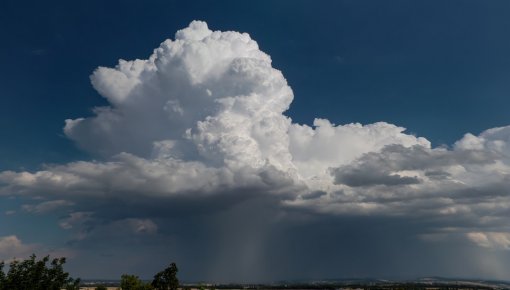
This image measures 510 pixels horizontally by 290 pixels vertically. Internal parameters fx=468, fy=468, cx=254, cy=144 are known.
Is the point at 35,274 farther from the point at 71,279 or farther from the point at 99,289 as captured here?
the point at 99,289

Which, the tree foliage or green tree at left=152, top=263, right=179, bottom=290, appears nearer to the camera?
the tree foliage

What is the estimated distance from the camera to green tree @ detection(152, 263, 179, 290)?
16988 centimetres

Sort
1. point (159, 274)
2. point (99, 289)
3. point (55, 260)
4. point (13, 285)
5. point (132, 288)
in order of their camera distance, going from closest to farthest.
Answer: point (13, 285) < point (55, 260) < point (132, 288) < point (159, 274) < point (99, 289)

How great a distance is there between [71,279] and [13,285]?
16421 millimetres

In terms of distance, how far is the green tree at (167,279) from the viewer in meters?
170

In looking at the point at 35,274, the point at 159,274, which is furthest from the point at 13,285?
the point at 159,274

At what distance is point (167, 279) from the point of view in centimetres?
17000

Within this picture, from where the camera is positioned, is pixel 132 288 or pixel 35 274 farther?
pixel 132 288

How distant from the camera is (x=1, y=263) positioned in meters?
124

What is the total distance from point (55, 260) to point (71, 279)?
845 centimetres

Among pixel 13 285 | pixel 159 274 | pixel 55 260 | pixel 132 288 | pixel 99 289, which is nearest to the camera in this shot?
pixel 13 285

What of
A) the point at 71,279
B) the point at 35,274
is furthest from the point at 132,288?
the point at 35,274

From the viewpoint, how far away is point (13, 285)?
123 meters

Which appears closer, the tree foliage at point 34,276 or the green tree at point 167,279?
the tree foliage at point 34,276
